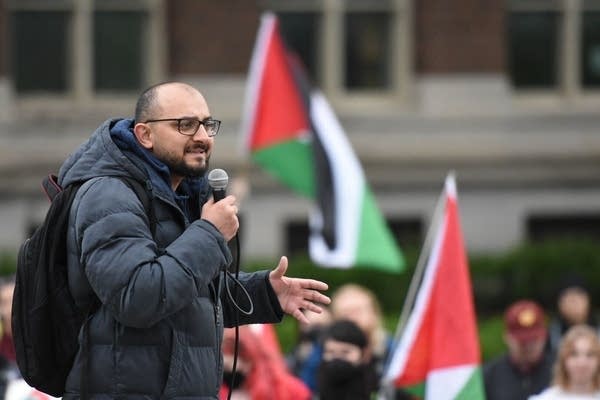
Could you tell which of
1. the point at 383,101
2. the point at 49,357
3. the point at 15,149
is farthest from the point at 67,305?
the point at 383,101

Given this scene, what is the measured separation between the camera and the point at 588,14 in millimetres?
17875

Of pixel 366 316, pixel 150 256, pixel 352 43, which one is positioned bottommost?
pixel 366 316

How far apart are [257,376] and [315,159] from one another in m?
3.08

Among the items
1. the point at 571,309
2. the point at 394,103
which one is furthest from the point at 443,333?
the point at 394,103

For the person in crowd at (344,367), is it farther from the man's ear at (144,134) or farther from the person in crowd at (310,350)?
the man's ear at (144,134)

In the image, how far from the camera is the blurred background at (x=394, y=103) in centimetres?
1588

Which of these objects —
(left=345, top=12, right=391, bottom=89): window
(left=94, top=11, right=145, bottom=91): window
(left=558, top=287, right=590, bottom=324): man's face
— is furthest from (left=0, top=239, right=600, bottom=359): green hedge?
(left=558, top=287, right=590, bottom=324): man's face

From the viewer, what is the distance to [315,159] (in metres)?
10.9

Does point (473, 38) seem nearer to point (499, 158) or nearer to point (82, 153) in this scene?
point (499, 158)

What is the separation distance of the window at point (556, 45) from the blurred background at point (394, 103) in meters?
0.02

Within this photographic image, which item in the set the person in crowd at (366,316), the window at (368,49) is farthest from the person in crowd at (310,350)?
the window at (368,49)

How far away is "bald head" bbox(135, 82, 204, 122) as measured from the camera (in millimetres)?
4863

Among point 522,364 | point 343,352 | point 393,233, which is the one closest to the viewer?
point 343,352

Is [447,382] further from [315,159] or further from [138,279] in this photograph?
[138,279]
